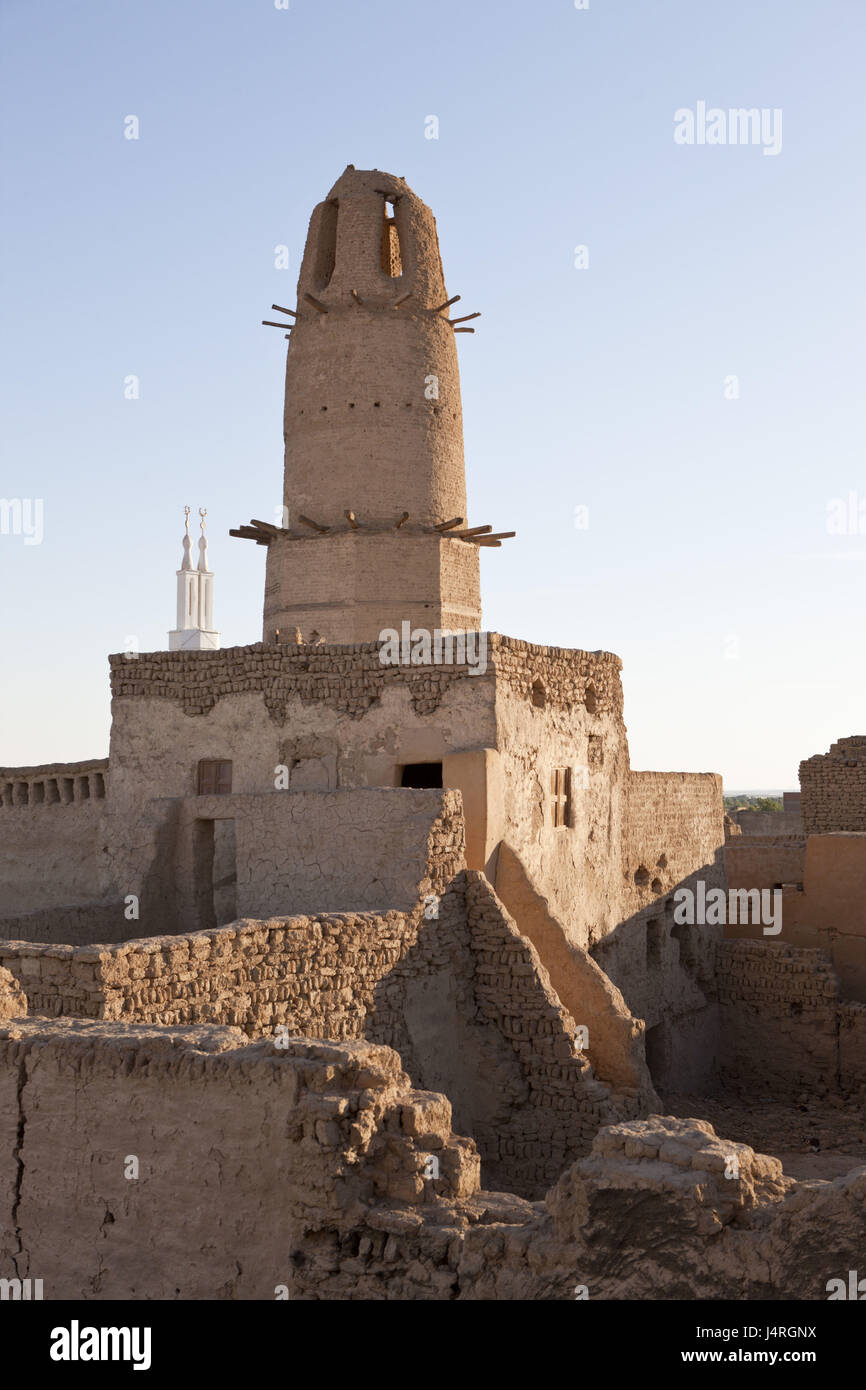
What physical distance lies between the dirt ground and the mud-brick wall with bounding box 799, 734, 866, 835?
7.21 meters

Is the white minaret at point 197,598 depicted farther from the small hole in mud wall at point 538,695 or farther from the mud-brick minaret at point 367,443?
the small hole in mud wall at point 538,695

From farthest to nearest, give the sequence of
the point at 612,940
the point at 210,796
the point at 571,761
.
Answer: the point at 612,940 → the point at 571,761 → the point at 210,796

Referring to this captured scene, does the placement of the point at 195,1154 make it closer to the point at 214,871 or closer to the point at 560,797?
the point at 214,871

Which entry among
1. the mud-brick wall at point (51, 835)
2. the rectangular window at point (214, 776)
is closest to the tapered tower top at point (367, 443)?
the mud-brick wall at point (51, 835)

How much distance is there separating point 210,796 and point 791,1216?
820 cm

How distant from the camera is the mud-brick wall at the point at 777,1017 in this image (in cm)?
1673

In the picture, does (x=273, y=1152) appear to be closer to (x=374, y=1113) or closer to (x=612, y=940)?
(x=374, y=1113)

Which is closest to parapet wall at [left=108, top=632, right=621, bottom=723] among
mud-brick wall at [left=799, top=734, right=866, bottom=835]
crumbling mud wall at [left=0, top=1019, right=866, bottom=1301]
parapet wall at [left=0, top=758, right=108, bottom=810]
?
parapet wall at [left=0, top=758, right=108, bottom=810]

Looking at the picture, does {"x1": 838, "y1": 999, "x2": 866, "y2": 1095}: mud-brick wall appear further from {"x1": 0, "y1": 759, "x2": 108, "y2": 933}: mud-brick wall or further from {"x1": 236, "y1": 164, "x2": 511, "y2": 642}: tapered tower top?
{"x1": 0, "y1": 759, "x2": 108, "y2": 933}: mud-brick wall

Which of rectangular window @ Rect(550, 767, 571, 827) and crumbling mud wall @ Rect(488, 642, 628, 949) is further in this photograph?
rectangular window @ Rect(550, 767, 571, 827)

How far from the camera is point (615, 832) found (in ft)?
52.9

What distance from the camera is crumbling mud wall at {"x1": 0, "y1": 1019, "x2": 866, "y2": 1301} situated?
219 inches

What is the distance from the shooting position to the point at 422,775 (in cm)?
1411
